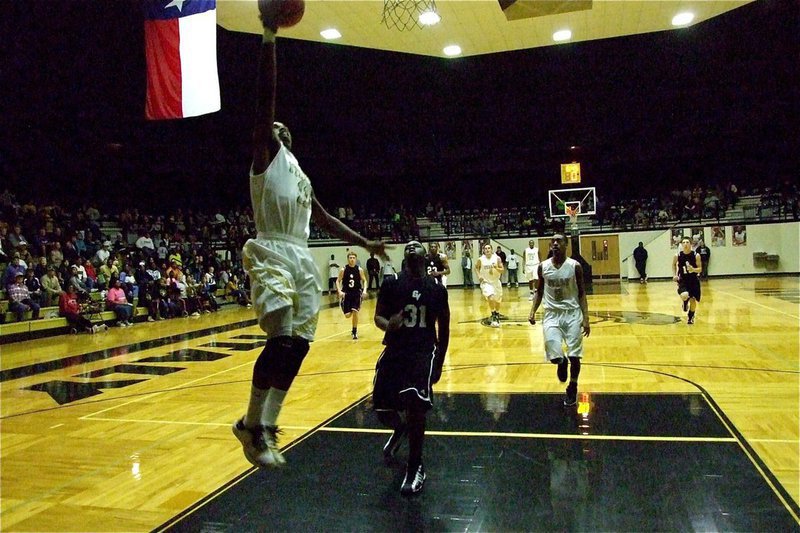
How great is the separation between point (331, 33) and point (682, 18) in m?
6.76

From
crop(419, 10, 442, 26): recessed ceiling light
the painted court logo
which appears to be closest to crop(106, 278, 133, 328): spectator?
the painted court logo

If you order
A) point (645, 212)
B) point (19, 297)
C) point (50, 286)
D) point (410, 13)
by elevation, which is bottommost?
point (19, 297)

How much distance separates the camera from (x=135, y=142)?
21453 millimetres

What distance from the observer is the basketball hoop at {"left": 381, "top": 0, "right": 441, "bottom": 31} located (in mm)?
9477

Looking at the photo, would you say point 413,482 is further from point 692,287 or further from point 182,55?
point 692,287

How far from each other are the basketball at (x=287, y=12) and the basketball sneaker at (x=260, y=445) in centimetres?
177

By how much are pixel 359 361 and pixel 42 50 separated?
1354 centimetres

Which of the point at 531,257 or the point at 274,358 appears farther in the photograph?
the point at 531,257

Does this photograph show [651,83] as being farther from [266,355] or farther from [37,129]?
[266,355]

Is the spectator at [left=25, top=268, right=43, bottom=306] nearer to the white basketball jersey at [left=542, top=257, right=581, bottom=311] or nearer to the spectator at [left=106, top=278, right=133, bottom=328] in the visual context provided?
the spectator at [left=106, top=278, right=133, bottom=328]

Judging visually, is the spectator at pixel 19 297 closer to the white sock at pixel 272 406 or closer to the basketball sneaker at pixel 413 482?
the basketball sneaker at pixel 413 482

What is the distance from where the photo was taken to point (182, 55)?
8.01 meters

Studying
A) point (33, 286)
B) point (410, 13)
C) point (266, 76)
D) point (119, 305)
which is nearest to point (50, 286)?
point (33, 286)

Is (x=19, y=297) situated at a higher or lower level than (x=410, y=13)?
lower
